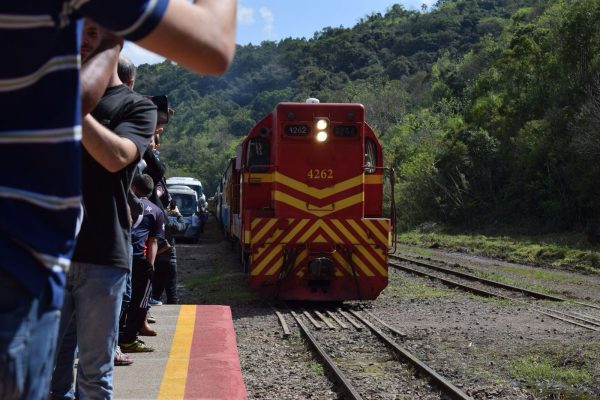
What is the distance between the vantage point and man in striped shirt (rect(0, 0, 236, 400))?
1439 mm

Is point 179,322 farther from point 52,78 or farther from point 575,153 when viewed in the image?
point 575,153

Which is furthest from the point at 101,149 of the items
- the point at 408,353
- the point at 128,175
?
the point at 408,353

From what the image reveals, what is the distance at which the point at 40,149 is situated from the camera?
57.5 inches

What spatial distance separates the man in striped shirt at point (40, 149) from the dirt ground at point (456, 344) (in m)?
5.96

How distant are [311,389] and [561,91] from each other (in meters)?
33.2

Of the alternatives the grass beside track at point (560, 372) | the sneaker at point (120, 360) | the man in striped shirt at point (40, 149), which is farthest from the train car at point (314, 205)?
the man in striped shirt at point (40, 149)

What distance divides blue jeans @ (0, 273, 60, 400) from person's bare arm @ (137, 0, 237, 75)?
20.0 inches

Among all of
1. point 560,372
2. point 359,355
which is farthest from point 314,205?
point 560,372

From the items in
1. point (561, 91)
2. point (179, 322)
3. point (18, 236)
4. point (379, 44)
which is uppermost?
point (379, 44)

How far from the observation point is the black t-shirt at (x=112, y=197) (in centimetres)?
307

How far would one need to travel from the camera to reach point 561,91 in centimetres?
3775

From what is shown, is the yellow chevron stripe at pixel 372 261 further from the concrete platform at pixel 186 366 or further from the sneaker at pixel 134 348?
the sneaker at pixel 134 348

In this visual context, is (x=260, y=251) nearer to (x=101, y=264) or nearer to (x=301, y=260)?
(x=301, y=260)

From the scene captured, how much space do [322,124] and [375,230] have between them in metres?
1.88
